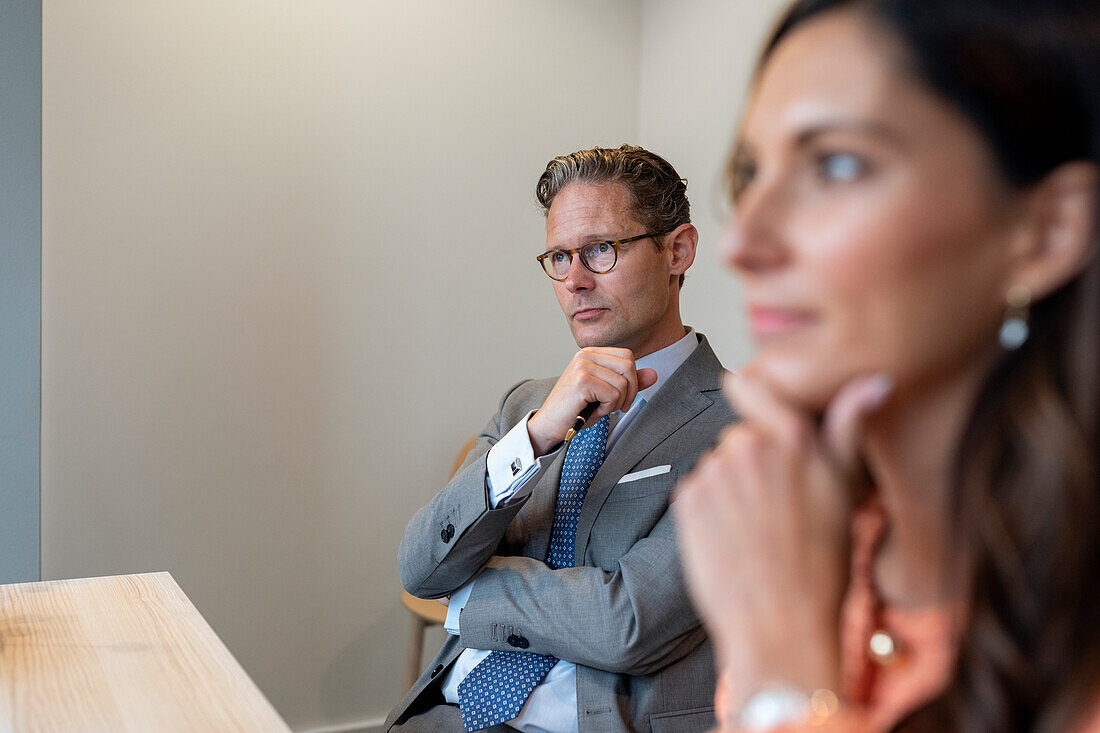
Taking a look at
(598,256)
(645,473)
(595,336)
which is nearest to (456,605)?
(645,473)

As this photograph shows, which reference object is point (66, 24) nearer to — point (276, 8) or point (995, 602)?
point (276, 8)

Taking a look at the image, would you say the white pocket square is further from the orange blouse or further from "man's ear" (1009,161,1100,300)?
"man's ear" (1009,161,1100,300)

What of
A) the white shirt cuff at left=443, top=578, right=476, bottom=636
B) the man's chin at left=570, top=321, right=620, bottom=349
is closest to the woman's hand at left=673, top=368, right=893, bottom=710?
the white shirt cuff at left=443, top=578, right=476, bottom=636

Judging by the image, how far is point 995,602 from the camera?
1.80ft

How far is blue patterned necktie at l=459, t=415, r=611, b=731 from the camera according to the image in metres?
1.49

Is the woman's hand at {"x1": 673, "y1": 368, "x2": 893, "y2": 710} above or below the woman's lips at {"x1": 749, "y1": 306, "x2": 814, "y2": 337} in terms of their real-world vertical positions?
below

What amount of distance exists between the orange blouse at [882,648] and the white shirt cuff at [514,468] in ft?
2.94

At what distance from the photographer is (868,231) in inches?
21.0

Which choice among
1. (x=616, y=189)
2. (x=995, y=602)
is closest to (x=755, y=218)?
(x=995, y=602)

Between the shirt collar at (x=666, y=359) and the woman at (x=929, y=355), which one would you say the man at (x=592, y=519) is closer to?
the shirt collar at (x=666, y=359)

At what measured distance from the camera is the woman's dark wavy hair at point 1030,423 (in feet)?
1.69

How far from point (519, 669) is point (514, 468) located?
0.34 metres

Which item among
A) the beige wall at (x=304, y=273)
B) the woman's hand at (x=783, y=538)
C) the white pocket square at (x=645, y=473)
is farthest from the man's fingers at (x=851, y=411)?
the beige wall at (x=304, y=273)

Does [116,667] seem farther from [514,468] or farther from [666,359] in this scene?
[666,359]
